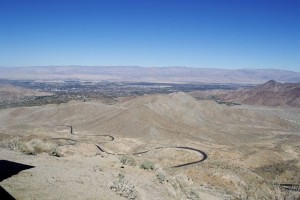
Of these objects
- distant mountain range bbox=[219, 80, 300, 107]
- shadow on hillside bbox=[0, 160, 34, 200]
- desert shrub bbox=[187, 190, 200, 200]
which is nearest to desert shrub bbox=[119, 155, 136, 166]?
desert shrub bbox=[187, 190, 200, 200]

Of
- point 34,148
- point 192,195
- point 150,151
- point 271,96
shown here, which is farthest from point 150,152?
point 271,96

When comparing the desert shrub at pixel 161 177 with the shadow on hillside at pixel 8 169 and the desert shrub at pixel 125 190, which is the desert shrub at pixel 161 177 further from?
the shadow on hillside at pixel 8 169

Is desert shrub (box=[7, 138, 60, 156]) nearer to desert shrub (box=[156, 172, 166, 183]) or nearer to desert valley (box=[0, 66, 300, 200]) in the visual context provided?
desert valley (box=[0, 66, 300, 200])

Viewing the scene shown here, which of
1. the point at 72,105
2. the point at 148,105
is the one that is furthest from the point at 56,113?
the point at 148,105

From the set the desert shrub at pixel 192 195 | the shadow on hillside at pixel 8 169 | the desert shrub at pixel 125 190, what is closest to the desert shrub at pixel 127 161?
the desert shrub at pixel 192 195

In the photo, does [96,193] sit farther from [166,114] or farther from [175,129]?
[166,114]

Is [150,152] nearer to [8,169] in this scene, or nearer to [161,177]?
[161,177]
